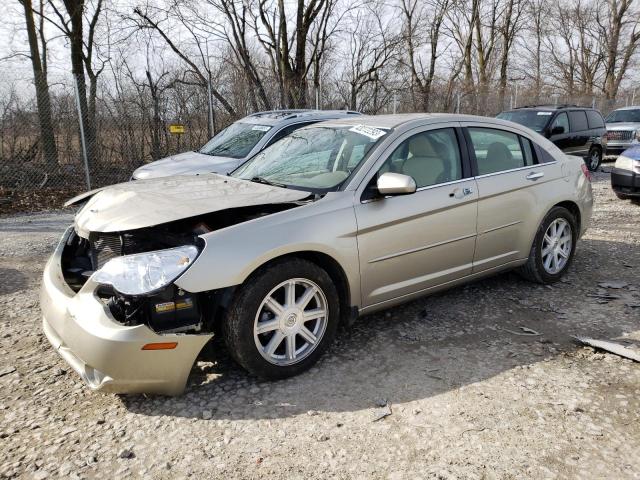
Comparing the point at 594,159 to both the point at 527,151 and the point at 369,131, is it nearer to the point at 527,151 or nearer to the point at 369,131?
the point at 527,151

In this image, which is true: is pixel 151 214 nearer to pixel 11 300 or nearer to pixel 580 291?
pixel 11 300

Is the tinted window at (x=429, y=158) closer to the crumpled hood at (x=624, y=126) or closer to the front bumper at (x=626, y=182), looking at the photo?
the front bumper at (x=626, y=182)

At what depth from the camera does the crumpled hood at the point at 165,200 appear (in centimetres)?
304

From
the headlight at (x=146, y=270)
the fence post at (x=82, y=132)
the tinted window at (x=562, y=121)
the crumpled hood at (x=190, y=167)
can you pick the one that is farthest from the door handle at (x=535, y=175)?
the tinted window at (x=562, y=121)

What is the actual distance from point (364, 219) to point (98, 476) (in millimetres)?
2072

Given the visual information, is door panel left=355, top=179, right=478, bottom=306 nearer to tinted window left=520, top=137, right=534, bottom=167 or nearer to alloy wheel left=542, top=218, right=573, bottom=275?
tinted window left=520, top=137, right=534, bottom=167

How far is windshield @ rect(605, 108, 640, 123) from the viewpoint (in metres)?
16.5

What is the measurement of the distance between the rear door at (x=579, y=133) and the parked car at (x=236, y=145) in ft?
22.5

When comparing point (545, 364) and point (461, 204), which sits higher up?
point (461, 204)

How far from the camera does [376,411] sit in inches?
114

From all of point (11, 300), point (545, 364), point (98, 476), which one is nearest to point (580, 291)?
point (545, 364)

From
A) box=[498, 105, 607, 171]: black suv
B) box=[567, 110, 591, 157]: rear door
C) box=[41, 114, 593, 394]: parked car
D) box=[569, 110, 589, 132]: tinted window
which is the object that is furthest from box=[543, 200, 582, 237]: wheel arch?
box=[569, 110, 589, 132]: tinted window

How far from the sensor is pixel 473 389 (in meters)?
3.12

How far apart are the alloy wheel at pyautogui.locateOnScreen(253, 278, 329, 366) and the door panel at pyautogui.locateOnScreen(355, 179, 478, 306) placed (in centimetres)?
38
